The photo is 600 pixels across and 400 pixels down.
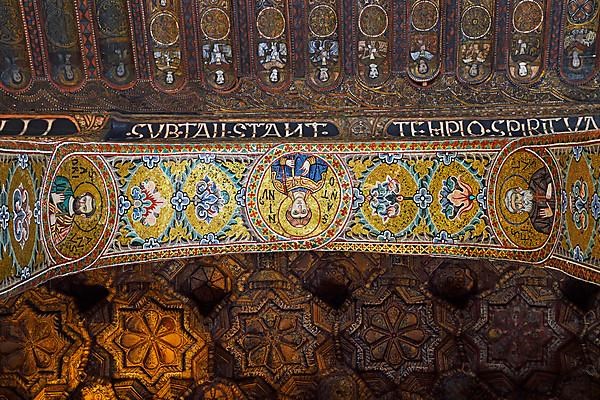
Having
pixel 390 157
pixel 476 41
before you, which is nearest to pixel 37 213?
pixel 390 157

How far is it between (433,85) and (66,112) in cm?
487

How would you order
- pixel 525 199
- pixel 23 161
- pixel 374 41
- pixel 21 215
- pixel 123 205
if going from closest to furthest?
pixel 21 215
pixel 23 161
pixel 525 199
pixel 123 205
pixel 374 41

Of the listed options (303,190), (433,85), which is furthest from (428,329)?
(433,85)

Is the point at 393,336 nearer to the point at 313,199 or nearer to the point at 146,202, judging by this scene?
the point at 313,199

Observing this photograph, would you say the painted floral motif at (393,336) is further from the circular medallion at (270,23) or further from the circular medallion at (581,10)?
the circular medallion at (581,10)

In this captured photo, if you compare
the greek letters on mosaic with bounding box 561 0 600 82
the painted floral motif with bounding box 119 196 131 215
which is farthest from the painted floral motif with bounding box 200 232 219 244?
the greek letters on mosaic with bounding box 561 0 600 82

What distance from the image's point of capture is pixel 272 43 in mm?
7559

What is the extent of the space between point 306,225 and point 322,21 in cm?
279

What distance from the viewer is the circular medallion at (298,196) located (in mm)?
6973

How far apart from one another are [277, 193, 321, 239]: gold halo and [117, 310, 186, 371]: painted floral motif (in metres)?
2.47

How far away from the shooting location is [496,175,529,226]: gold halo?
6.45 m

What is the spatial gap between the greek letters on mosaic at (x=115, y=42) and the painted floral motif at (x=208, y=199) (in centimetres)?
189

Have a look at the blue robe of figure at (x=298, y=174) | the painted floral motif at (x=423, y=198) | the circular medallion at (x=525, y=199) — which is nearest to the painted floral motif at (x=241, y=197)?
the blue robe of figure at (x=298, y=174)

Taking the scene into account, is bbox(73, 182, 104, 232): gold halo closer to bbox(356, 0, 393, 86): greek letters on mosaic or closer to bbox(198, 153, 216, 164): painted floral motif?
bbox(198, 153, 216, 164): painted floral motif
